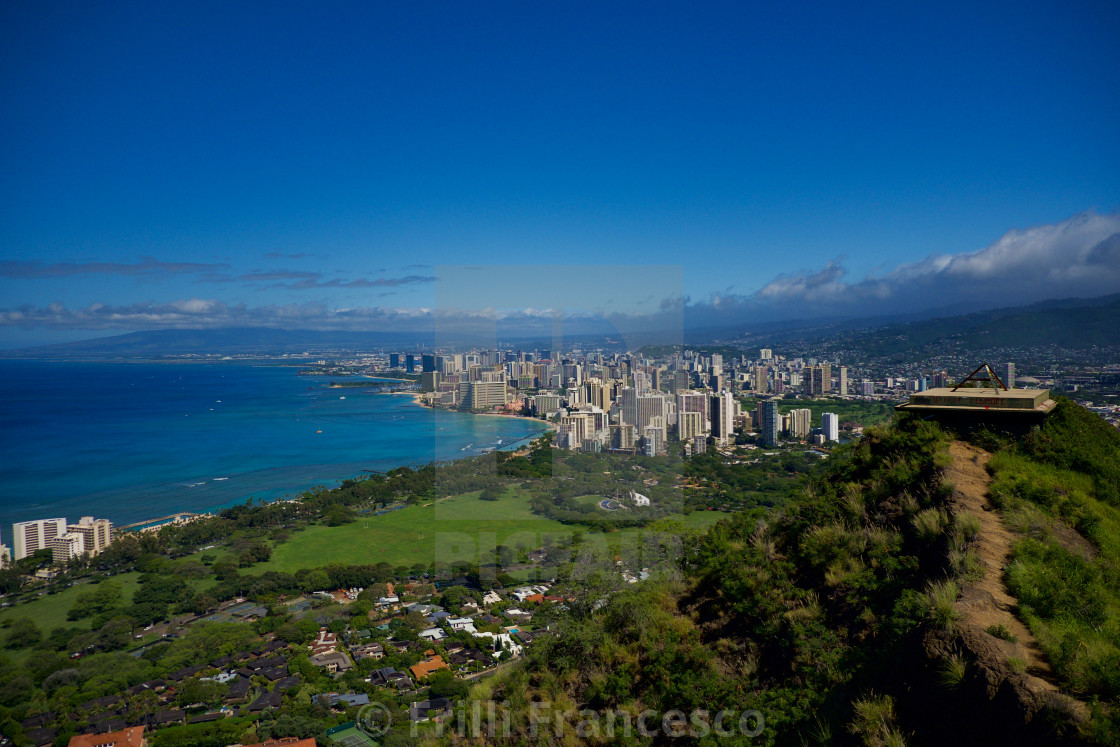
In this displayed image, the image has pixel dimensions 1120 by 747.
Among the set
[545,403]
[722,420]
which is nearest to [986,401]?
[545,403]

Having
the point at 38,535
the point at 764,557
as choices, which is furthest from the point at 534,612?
the point at 38,535

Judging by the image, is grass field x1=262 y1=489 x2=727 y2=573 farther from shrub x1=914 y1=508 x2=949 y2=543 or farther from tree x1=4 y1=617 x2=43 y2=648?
shrub x1=914 y1=508 x2=949 y2=543

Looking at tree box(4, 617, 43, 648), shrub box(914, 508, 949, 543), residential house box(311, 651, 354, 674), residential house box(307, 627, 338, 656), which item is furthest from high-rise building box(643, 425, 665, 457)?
tree box(4, 617, 43, 648)

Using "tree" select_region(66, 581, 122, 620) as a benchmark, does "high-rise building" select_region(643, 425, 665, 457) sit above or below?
above

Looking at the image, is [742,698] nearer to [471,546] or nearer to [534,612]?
[534,612]

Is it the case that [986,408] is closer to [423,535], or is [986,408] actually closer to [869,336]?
[423,535]

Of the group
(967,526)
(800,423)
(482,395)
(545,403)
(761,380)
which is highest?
(967,526)
